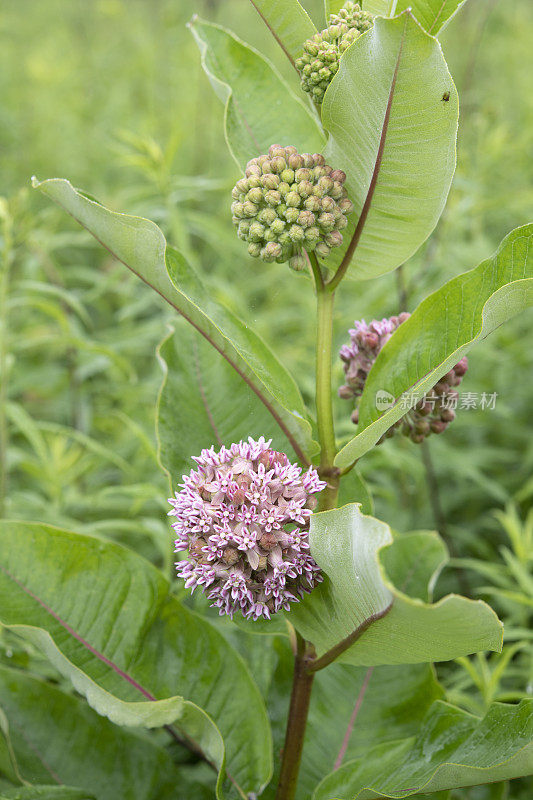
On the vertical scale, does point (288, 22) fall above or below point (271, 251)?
above

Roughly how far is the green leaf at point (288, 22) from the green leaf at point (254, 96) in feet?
0.42

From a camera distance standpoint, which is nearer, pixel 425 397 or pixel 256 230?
pixel 256 230

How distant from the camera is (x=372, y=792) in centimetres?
115

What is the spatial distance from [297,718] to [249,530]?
48 cm

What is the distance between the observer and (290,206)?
108cm

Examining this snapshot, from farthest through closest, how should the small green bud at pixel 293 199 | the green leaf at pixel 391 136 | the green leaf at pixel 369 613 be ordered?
1. the small green bud at pixel 293 199
2. the green leaf at pixel 391 136
3. the green leaf at pixel 369 613

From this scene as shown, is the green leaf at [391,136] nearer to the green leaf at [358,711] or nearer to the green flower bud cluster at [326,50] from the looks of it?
the green flower bud cluster at [326,50]

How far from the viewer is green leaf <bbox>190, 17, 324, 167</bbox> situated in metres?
1.30

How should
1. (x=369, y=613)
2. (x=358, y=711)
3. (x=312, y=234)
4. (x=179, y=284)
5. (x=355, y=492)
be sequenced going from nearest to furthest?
1. (x=369, y=613)
2. (x=312, y=234)
3. (x=179, y=284)
4. (x=355, y=492)
5. (x=358, y=711)

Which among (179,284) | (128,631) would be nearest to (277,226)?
(179,284)

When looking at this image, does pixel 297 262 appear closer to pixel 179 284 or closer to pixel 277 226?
pixel 277 226

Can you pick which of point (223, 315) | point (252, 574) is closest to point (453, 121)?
point (223, 315)

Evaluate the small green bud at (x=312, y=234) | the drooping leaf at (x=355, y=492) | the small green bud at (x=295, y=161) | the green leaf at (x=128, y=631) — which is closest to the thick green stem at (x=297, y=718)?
the green leaf at (x=128, y=631)

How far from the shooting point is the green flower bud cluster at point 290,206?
108 centimetres
